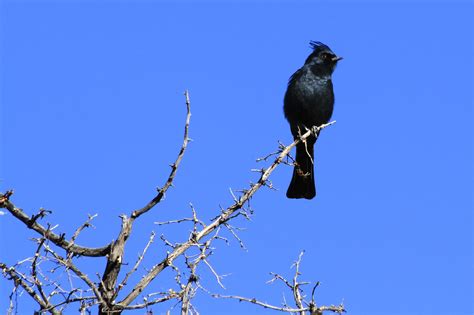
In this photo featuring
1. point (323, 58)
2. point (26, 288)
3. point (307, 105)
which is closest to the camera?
point (26, 288)

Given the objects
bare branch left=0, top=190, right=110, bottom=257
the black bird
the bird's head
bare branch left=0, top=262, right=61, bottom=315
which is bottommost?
bare branch left=0, top=262, right=61, bottom=315

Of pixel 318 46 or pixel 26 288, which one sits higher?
Result: pixel 318 46

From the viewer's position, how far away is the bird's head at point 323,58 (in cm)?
866

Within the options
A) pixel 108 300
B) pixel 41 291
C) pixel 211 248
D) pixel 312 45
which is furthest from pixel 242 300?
pixel 312 45

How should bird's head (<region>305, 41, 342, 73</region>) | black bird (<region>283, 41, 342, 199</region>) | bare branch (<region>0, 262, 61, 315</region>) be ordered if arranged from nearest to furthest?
bare branch (<region>0, 262, 61, 315</region>), black bird (<region>283, 41, 342, 199</region>), bird's head (<region>305, 41, 342, 73</region>)

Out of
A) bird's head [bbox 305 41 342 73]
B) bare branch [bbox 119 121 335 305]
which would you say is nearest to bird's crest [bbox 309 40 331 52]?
bird's head [bbox 305 41 342 73]

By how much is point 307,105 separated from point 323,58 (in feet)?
2.68

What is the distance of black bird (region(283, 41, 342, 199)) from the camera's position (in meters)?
8.19

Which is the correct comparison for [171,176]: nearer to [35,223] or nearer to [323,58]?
[35,223]

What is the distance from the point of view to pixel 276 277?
13.1 feet

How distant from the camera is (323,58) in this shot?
28.7 feet

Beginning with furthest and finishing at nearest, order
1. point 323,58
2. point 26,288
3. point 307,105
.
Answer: point 323,58 → point 307,105 → point 26,288

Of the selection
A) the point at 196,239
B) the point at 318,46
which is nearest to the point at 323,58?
the point at 318,46

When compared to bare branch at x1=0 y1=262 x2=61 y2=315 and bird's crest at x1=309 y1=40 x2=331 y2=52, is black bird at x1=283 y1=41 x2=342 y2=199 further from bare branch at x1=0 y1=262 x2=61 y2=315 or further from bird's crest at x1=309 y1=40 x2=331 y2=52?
bare branch at x1=0 y1=262 x2=61 y2=315
